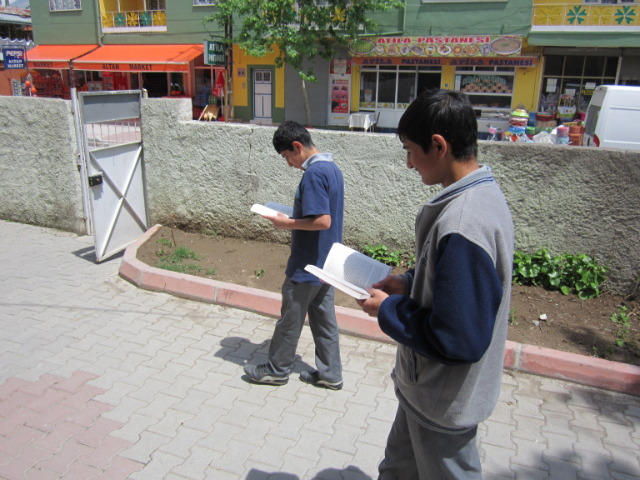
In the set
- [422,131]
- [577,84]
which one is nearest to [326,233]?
[422,131]

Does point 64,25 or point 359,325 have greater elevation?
point 64,25

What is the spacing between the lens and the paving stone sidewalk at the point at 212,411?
2805 mm

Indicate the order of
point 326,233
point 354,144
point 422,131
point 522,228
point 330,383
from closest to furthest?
1. point 422,131
2. point 326,233
3. point 330,383
4. point 522,228
5. point 354,144

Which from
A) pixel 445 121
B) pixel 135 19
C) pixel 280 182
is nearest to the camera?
pixel 445 121

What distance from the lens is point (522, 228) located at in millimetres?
5020

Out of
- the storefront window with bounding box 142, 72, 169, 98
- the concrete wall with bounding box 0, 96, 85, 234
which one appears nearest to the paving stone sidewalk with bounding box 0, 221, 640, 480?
the concrete wall with bounding box 0, 96, 85, 234

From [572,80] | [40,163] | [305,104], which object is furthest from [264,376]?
[572,80]

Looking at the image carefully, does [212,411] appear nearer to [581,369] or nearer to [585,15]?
[581,369]

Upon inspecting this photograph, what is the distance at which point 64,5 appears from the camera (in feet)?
77.8

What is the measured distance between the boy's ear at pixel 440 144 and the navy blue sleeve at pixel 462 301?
305mm

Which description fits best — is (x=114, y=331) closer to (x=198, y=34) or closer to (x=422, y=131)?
(x=422, y=131)

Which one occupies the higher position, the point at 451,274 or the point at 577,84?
the point at 577,84

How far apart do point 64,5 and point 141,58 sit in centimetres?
677

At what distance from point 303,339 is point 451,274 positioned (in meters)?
3.13
